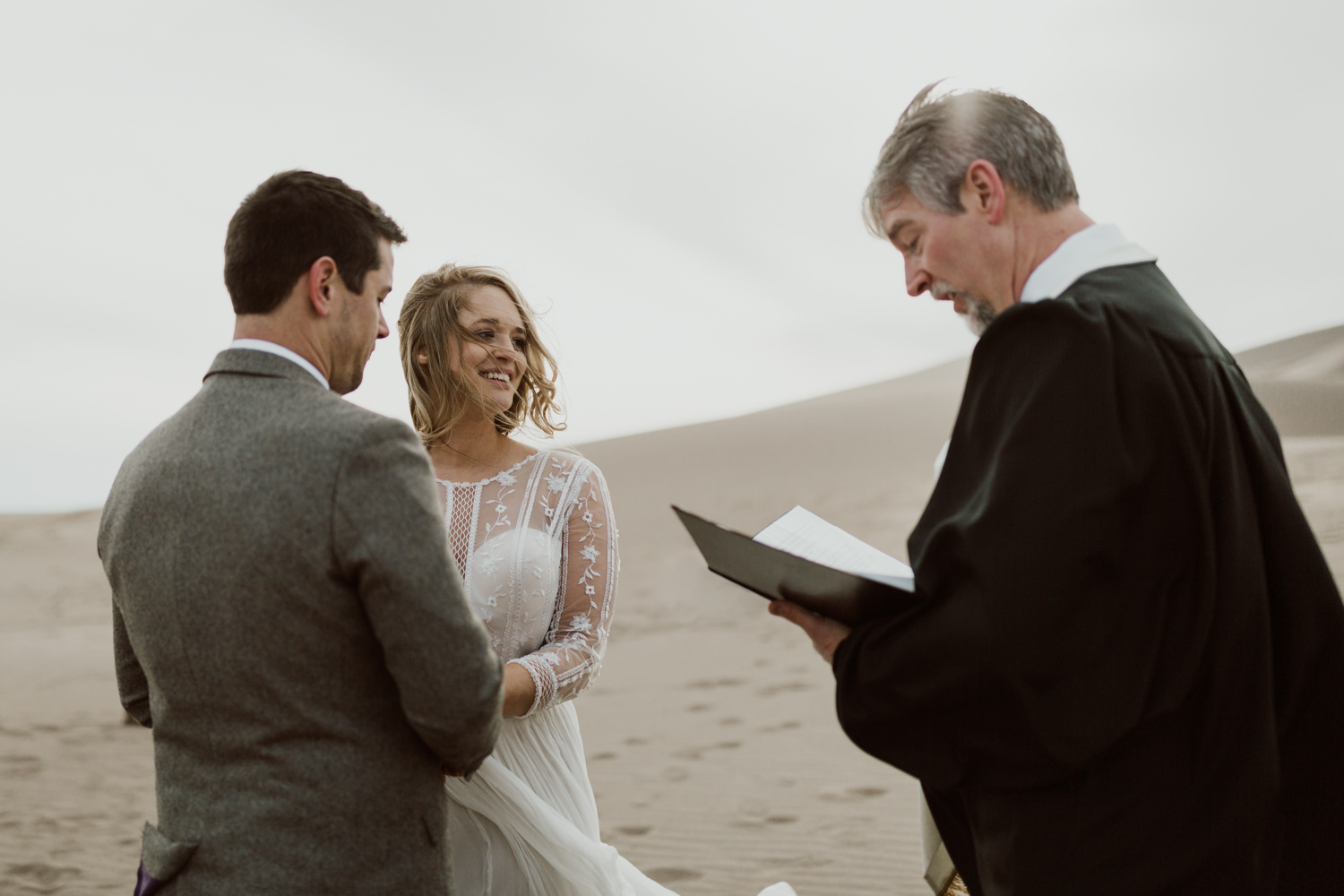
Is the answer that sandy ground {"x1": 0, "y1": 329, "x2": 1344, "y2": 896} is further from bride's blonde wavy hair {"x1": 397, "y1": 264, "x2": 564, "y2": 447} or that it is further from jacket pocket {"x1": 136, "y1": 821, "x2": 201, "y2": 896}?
jacket pocket {"x1": 136, "y1": 821, "x2": 201, "y2": 896}

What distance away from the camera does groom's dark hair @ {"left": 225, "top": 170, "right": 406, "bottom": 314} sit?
171cm

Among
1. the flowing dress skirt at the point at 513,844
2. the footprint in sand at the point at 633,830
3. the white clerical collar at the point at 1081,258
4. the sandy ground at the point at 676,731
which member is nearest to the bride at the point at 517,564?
the flowing dress skirt at the point at 513,844

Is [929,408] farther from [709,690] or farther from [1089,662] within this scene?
[1089,662]

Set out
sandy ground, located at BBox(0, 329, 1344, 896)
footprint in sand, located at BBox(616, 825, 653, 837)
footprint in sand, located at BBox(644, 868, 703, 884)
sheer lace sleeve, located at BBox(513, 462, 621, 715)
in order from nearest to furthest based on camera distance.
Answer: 1. sheer lace sleeve, located at BBox(513, 462, 621, 715)
2. footprint in sand, located at BBox(644, 868, 703, 884)
3. sandy ground, located at BBox(0, 329, 1344, 896)
4. footprint in sand, located at BBox(616, 825, 653, 837)

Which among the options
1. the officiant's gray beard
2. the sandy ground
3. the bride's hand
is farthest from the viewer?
the sandy ground

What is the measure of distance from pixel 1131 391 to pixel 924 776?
0.73 m

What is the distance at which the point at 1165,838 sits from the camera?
5.20ft

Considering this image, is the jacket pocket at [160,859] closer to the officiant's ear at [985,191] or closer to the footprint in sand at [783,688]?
the officiant's ear at [985,191]

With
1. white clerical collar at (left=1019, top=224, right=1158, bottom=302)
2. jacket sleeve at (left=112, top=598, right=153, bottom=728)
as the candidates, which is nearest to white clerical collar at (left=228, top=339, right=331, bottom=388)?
jacket sleeve at (left=112, top=598, right=153, bottom=728)

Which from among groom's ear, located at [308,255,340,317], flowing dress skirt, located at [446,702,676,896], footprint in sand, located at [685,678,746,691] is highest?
groom's ear, located at [308,255,340,317]

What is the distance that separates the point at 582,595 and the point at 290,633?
113 cm

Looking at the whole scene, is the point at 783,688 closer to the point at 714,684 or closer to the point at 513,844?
the point at 714,684

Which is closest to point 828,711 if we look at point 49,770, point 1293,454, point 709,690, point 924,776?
point 709,690

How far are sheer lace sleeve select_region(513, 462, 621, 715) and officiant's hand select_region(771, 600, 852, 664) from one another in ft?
2.51
